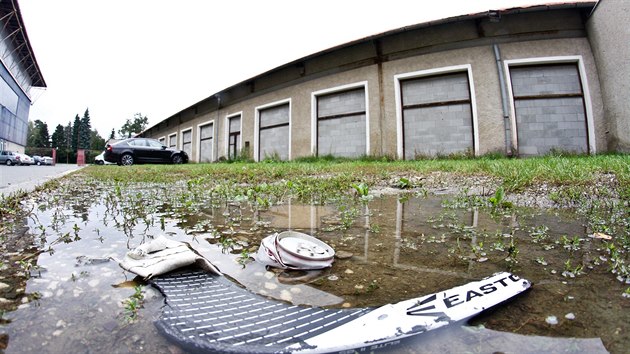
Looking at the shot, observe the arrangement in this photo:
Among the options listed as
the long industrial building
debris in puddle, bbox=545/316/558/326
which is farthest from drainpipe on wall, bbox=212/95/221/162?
debris in puddle, bbox=545/316/558/326

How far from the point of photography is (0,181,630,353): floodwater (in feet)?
2.44

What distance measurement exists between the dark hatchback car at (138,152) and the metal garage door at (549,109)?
15166 mm

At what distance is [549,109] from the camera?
9016mm

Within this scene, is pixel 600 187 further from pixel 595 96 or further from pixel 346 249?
pixel 595 96

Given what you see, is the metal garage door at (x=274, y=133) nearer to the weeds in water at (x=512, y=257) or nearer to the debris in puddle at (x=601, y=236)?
the debris in puddle at (x=601, y=236)

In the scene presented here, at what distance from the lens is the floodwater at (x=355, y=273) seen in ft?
2.44

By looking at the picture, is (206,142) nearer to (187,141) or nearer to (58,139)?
(187,141)

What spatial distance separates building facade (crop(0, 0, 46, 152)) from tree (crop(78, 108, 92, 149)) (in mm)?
31603

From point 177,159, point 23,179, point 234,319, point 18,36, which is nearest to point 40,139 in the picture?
point 18,36

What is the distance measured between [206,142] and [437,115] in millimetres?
15151

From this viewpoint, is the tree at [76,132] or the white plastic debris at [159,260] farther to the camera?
the tree at [76,132]

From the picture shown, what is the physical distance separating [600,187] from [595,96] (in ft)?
27.6

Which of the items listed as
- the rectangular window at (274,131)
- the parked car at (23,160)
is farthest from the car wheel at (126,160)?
the parked car at (23,160)

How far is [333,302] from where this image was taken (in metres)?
0.96
